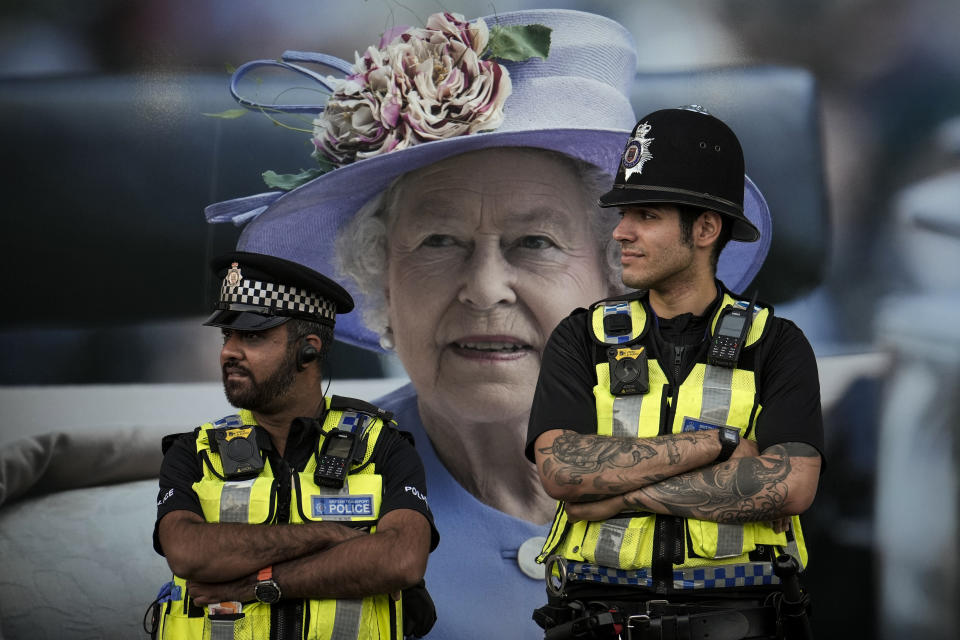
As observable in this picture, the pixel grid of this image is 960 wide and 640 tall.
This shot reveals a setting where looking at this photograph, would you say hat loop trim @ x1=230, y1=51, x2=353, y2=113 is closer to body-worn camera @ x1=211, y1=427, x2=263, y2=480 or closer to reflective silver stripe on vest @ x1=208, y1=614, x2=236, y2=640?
body-worn camera @ x1=211, y1=427, x2=263, y2=480

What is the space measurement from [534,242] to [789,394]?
165 cm

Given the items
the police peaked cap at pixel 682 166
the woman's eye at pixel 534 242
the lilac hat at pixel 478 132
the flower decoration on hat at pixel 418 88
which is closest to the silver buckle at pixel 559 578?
the police peaked cap at pixel 682 166

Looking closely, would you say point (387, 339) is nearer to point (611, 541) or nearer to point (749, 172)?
point (749, 172)

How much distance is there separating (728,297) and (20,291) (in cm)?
311

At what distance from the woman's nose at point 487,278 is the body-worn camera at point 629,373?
1.35 m

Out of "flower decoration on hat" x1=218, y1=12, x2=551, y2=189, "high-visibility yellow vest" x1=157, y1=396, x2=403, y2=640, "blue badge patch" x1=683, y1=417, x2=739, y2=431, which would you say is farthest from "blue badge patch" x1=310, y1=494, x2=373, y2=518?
"flower decoration on hat" x1=218, y1=12, x2=551, y2=189

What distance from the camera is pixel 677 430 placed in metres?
3.20

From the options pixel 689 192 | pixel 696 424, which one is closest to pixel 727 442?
pixel 696 424

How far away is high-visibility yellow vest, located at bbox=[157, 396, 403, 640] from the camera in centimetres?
330

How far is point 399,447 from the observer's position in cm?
356

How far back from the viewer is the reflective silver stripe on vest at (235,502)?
3383mm

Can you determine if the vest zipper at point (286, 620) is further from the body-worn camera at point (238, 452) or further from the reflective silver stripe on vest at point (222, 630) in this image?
the body-worn camera at point (238, 452)

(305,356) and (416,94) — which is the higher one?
(416,94)

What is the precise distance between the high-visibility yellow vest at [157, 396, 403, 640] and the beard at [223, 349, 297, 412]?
0.09 meters
